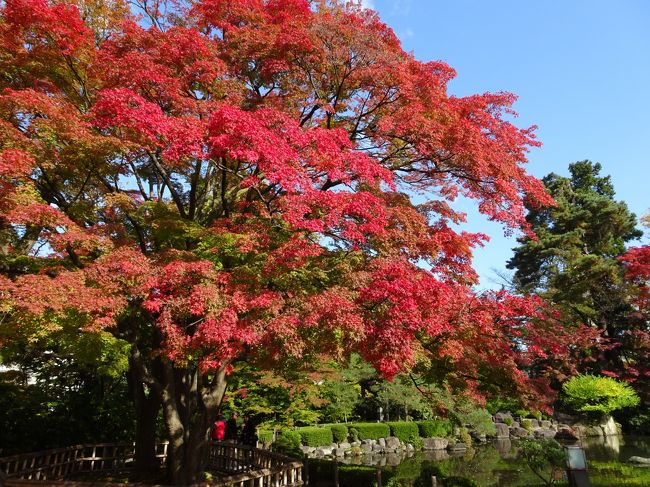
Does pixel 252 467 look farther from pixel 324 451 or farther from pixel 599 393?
pixel 599 393

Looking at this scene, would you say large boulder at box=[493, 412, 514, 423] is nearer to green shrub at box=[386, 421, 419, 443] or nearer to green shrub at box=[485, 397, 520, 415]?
green shrub at box=[485, 397, 520, 415]

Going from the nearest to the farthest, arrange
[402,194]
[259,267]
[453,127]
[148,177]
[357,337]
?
[357,337]
[259,267]
[453,127]
[402,194]
[148,177]

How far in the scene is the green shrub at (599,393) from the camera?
2369 cm

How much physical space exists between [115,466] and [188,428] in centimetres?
449

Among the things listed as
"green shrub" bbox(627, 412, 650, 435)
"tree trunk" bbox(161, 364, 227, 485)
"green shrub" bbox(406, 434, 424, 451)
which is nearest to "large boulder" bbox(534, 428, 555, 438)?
"green shrub" bbox(627, 412, 650, 435)

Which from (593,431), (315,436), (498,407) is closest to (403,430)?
(315,436)

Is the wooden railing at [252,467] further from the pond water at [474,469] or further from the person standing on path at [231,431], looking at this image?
the pond water at [474,469]

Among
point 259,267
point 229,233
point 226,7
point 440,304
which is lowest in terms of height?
point 440,304

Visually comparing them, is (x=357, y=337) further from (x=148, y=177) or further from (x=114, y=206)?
(x=148, y=177)

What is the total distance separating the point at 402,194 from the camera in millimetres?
10148

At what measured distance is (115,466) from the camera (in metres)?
12.2

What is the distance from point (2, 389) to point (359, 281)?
38.5ft

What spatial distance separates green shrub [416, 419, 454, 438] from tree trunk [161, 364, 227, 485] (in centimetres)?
1936

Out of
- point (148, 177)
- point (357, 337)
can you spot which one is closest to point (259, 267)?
point (357, 337)
